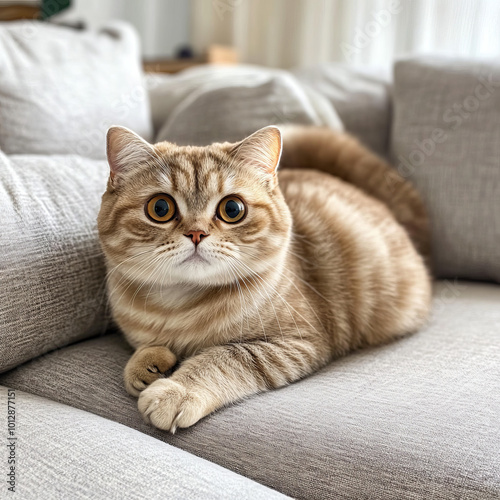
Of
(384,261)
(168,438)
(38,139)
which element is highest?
(38,139)

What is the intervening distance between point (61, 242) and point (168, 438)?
545 millimetres

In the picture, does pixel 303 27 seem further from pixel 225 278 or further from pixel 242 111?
pixel 225 278

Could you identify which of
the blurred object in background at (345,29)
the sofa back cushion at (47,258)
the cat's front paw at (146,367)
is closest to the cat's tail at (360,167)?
the sofa back cushion at (47,258)

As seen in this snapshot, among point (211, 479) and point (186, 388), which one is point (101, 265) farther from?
point (211, 479)

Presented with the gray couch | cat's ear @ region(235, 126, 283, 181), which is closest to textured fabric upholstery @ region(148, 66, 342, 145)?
the gray couch

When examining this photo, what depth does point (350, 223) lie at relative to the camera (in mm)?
1568

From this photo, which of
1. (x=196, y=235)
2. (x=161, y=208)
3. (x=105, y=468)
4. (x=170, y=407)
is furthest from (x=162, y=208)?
(x=105, y=468)

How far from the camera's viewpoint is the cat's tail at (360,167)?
185 cm

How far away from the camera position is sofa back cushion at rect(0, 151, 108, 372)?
4.13 feet

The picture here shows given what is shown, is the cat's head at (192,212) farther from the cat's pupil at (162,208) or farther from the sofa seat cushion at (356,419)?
the sofa seat cushion at (356,419)

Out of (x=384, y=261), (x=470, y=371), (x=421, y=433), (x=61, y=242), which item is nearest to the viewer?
(x=421, y=433)

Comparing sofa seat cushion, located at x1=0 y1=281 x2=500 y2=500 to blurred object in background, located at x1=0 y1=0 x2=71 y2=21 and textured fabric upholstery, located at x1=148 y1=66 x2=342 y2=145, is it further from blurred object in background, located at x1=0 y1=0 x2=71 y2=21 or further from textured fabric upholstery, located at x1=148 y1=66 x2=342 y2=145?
blurred object in background, located at x1=0 y1=0 x2=71 y2=21

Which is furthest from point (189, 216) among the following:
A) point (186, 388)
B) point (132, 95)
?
point (132, 95)

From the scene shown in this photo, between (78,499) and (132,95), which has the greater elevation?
(132,95)
